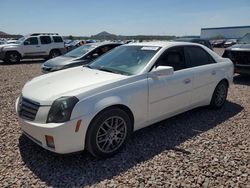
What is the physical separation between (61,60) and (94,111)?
21.1 feet

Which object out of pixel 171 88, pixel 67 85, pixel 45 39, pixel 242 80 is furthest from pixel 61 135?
pixel 45 39

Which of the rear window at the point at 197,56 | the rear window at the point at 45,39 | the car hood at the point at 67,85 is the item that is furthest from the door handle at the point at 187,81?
the rear window at the point at 45,39

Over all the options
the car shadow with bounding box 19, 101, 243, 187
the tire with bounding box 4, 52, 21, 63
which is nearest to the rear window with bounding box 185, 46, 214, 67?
the car shadow with bounding box 19, 101, 243, 187

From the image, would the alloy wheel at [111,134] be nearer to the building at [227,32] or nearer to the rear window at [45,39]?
the rear window at [45,39]

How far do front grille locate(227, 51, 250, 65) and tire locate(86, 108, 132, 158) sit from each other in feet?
20.4

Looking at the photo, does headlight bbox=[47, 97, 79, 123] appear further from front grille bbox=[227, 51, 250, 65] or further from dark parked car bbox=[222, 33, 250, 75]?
front grille bbox=[227, 51, 250, 65]

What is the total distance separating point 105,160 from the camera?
3.26 metres

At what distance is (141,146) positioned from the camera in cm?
366

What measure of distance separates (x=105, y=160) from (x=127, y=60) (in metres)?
1.75

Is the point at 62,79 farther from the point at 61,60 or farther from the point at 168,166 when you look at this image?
the point at 61,60

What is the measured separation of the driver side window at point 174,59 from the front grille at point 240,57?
180 inches

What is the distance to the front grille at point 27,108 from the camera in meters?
3.04

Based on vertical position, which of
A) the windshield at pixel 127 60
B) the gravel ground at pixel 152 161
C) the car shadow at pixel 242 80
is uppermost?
the windshield at pixel 127 60

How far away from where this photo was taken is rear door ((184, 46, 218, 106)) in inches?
178
